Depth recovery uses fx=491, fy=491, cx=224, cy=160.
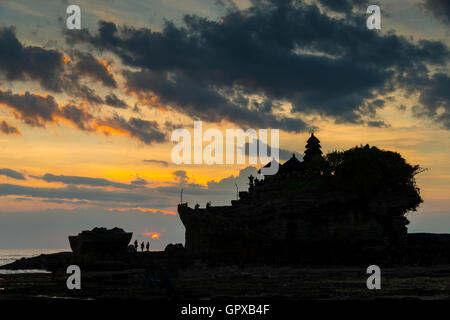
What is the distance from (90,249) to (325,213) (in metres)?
36.7

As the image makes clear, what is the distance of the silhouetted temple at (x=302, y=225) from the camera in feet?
197

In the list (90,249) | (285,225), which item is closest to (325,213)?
(285,225)

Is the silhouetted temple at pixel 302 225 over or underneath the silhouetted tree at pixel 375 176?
underneath

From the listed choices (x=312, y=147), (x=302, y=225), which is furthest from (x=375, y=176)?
(x=312, y=147)

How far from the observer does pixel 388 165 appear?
224 ft

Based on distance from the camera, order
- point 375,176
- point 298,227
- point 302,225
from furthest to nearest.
→ point 298,227, point 302,225, point 375,176

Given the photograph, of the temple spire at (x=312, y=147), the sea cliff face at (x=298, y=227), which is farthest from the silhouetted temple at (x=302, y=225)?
the temple spire at (x=312, y=147)

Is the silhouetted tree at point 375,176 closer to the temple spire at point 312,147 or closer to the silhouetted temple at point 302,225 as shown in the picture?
the silhouetted temple at point 302,225

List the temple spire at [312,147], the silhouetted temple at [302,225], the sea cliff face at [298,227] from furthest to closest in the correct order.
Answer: the temple spire at [312,147]
the sea cliff face at [298,227]
the silhouetted temple at [302,225]

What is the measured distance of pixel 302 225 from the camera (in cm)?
6981

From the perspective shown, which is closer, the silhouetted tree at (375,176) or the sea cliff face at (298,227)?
the sea cliff face at (298,227)

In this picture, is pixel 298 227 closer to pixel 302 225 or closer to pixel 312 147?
pixel 302 225
